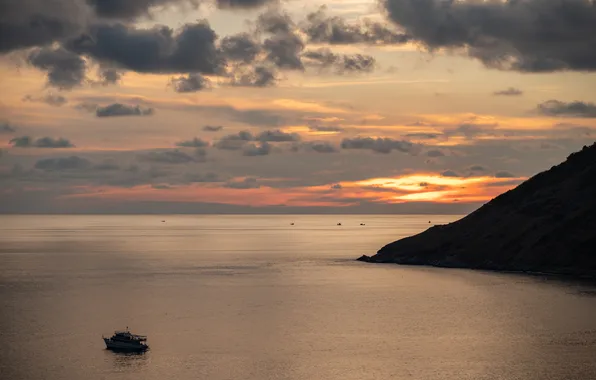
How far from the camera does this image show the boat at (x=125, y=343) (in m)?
98.1

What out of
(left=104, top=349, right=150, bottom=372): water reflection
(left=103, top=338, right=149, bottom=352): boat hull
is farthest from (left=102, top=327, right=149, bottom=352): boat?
(left=104, top=349, right=150, bottom=372): water reflection

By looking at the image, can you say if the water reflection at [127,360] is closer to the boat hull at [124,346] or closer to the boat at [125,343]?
the boat hull at [124,346]

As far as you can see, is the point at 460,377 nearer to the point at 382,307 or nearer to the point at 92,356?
the point at 92,356

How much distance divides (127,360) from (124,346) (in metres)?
4.86

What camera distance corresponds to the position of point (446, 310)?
5394 inches

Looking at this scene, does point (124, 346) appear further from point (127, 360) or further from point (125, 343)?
point (127, 360)

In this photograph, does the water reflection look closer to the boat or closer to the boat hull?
the boat hull

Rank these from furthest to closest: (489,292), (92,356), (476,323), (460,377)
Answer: (489,292), (476,323), (92,356), (460,377)

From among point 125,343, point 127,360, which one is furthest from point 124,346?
point 127,360

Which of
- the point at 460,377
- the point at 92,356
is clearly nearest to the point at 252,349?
the point at 92,356

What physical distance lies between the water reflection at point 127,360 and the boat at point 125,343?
66 cm

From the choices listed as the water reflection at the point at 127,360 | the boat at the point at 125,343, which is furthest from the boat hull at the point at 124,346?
the water reflection at the point at 127,360

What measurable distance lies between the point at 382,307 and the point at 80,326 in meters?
56.9

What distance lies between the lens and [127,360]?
93.7m
